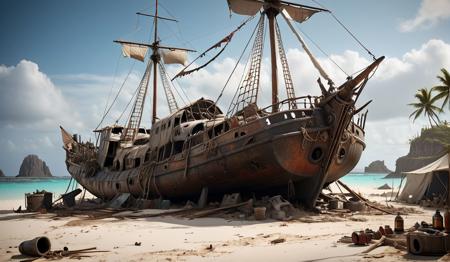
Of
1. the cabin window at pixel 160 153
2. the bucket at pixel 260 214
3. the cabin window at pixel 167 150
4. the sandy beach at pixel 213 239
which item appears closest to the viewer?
the sandy beach at pixel 213 239

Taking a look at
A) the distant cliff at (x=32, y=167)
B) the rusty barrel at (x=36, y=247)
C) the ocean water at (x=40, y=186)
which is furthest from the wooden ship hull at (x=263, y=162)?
the distant cliff at (x=32, y=167)

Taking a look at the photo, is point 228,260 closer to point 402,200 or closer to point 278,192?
point 278,192

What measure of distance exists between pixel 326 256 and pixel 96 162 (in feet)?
90.1

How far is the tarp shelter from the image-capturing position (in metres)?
21.5

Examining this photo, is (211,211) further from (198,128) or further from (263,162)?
(198,128)

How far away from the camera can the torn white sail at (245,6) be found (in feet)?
74.6

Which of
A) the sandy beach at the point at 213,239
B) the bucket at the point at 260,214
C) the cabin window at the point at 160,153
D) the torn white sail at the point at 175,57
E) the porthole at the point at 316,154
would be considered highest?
the torn white sail at the point at 175,57

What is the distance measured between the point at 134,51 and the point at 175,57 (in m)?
4.69

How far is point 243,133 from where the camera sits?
15961 millimetres

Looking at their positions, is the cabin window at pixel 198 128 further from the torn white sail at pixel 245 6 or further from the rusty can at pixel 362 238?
the rusty can at pixel 362 238

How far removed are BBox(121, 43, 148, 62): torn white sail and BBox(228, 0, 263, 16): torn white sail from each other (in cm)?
2023

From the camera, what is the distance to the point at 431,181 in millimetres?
22109

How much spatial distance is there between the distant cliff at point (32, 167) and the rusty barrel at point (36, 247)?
190084mm

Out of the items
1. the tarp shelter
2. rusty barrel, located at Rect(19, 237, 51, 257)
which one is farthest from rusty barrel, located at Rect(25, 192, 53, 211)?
the tarp shelter
